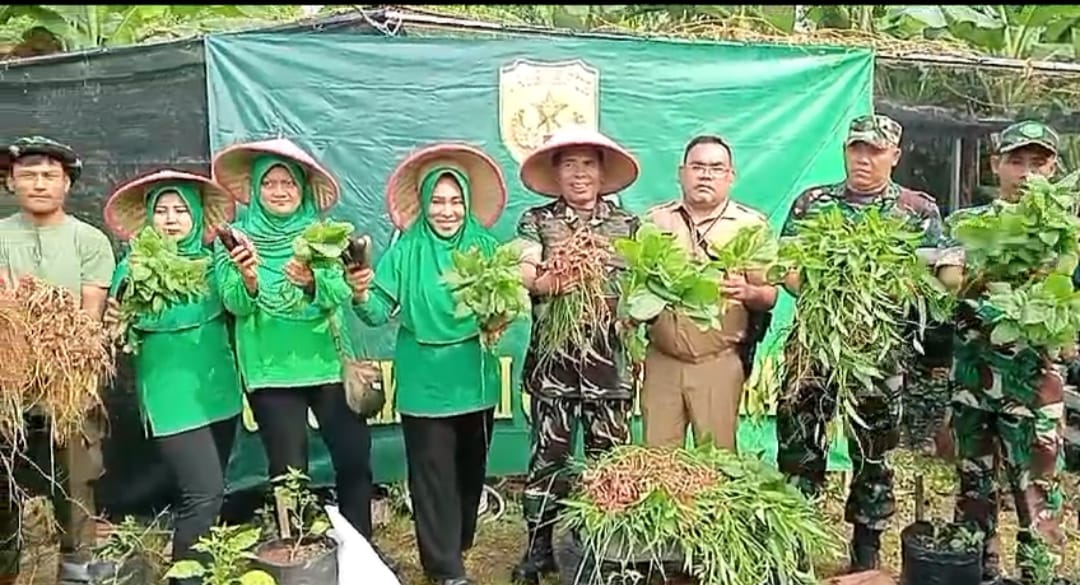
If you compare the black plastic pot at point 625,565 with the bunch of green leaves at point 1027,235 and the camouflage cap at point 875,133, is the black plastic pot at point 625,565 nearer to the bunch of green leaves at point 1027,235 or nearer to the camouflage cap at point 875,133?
the bunch of green leaves at point 1027,235

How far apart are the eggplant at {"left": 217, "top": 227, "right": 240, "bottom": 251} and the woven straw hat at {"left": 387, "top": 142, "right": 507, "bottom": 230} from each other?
21.3 inches

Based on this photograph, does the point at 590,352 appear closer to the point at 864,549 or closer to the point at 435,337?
the point at 435,337

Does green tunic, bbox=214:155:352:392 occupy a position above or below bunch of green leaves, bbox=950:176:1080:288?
below

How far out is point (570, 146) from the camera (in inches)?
145

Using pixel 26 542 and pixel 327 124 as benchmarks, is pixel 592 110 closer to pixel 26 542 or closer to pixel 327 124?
pixel 327 124

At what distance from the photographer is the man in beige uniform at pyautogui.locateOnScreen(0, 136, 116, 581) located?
3.76 m

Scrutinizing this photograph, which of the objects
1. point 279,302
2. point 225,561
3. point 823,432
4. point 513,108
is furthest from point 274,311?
point 823,432

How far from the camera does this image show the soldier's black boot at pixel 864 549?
3.73m

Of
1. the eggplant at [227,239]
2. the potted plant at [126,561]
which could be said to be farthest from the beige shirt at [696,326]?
the potted plant at [126,561]

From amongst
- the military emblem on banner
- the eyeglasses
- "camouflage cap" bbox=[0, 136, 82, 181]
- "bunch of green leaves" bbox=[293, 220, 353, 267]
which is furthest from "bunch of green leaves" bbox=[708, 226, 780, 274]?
"camouflage cap" bbox=[0, 136, 82, 181]

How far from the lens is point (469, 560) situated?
4.31m

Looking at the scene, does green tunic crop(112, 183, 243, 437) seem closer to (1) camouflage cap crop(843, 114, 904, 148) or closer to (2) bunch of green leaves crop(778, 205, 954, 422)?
(2) bunch of green leaves crop(778, 205, 954, 422)

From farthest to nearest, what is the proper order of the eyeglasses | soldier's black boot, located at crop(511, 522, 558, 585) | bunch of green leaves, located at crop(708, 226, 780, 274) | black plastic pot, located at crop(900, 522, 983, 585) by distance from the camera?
1. soldier's black boot, located at crop(511, 522, 558, 585)
2. the eyeglasses
3. black plastic pot, located at crop(900, 522, 983, 585)
4. bunch of green leaves, located at crop(708, 226, 780, 274)

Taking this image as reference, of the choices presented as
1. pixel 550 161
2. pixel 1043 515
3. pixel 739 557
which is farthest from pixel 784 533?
pixel 550 161
